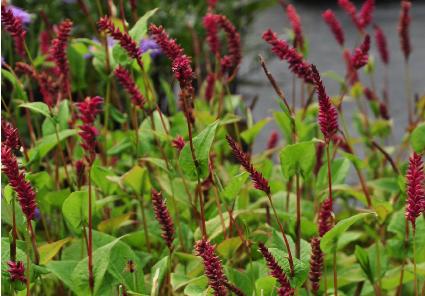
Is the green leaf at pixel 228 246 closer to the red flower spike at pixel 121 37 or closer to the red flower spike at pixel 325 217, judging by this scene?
the red flower spike at pixel 325 217

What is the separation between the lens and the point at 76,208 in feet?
3.61

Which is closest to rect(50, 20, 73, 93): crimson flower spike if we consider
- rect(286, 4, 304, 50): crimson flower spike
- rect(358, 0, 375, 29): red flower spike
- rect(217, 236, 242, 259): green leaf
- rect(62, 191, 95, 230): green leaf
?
rect(62, 191, 95, 230): green leaf

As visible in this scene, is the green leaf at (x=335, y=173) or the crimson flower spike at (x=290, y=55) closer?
the crimson flower spike at (x=290, y=55)

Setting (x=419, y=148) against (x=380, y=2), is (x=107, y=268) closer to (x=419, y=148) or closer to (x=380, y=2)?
(x=419, y=148)

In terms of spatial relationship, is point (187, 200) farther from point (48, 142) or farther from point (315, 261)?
point (315, 261)

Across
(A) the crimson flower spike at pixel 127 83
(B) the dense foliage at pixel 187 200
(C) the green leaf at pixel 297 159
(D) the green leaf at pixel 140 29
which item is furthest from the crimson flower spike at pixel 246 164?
(D) the green leaf at pixel 140 29

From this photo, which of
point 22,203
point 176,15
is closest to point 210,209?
point 22,203

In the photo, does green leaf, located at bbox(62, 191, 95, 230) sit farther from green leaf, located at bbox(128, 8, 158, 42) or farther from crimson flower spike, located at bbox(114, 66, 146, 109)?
green leaf, located at bbox(128, 8, 158, 42)

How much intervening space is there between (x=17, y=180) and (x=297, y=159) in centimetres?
38

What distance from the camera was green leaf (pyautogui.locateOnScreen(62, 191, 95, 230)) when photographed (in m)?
1.08

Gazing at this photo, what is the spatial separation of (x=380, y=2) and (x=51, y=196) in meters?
7.00

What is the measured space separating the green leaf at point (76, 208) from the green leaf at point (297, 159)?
23 centimetres

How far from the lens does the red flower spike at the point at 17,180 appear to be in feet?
2.75

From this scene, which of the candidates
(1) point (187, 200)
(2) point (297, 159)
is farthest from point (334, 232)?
(1) point (187, 200)
